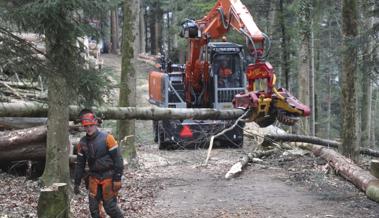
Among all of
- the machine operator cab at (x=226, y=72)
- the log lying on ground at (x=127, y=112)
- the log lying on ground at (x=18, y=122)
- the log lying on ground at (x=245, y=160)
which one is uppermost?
the machine operator cab at (x=226, y=72)

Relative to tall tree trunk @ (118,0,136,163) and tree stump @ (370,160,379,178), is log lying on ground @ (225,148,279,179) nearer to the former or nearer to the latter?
tall tree trunk @ (118,0,136,163)

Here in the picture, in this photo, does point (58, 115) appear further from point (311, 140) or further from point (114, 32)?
point (114, 32)

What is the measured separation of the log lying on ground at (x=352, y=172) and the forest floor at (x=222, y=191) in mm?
175

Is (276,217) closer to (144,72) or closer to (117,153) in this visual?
(117,153)

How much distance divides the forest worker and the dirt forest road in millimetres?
1323

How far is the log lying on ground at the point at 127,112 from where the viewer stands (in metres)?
9.93

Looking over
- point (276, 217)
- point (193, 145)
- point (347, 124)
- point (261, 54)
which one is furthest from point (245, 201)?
point (193, 145)

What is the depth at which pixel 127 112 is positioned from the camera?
452 inches

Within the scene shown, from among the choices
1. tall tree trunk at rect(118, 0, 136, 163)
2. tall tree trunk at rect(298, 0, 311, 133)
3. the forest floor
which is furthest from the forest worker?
tall tree trunk at rect(298, 0, 311, 133)

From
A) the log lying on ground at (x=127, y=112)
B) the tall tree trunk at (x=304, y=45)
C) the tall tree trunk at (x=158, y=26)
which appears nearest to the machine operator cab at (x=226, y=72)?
the log lying on ground at (x=127, y=112)

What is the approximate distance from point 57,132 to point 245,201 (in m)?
3.68

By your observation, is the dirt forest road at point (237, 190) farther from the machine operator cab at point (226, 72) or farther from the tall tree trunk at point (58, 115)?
the machine operator cab at point (226, 72)

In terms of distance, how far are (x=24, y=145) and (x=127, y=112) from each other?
7.10 feet

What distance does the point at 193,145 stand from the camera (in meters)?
17.2
